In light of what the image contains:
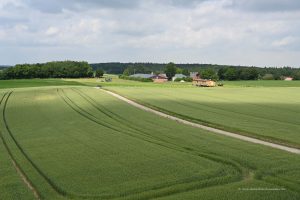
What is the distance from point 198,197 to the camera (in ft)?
Answer: 53.3

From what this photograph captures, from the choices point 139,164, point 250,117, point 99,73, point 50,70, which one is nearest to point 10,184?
point 139,164

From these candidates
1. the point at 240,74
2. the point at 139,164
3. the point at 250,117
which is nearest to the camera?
the point at 139,164

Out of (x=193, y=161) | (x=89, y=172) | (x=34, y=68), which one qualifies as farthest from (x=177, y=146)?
(x=34, y=68)

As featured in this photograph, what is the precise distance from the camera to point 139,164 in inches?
866

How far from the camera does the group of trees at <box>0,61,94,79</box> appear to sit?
170875 mm

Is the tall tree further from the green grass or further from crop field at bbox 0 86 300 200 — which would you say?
the green grass

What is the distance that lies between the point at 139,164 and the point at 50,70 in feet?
529

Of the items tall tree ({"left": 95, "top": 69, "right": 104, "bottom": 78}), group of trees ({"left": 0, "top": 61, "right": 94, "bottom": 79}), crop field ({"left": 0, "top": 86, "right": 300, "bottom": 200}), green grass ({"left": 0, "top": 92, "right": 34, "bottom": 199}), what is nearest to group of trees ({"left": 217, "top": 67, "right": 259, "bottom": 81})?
tall tree ({"left": 95, "top": 69, "right": 104, "bottom": 78})

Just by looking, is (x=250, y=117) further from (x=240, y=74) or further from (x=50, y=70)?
(x=240, y=74)

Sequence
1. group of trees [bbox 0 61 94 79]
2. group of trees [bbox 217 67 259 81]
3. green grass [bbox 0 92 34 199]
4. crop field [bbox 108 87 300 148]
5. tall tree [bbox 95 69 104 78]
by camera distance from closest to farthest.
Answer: green grass [bbox 0 92 34 199]
crop field [bbox 108 87 300 148]
group of trees [bbox 0 61 94 79]
group of trees [bbox 217 67 259 81]
tall tree [bbox 95 69 104 78]

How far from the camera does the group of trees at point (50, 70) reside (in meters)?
171

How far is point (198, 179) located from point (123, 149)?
26.6 ft

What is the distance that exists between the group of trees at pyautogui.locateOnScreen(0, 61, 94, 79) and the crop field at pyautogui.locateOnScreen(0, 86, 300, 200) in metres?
139

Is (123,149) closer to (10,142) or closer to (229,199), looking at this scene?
(10,142)
